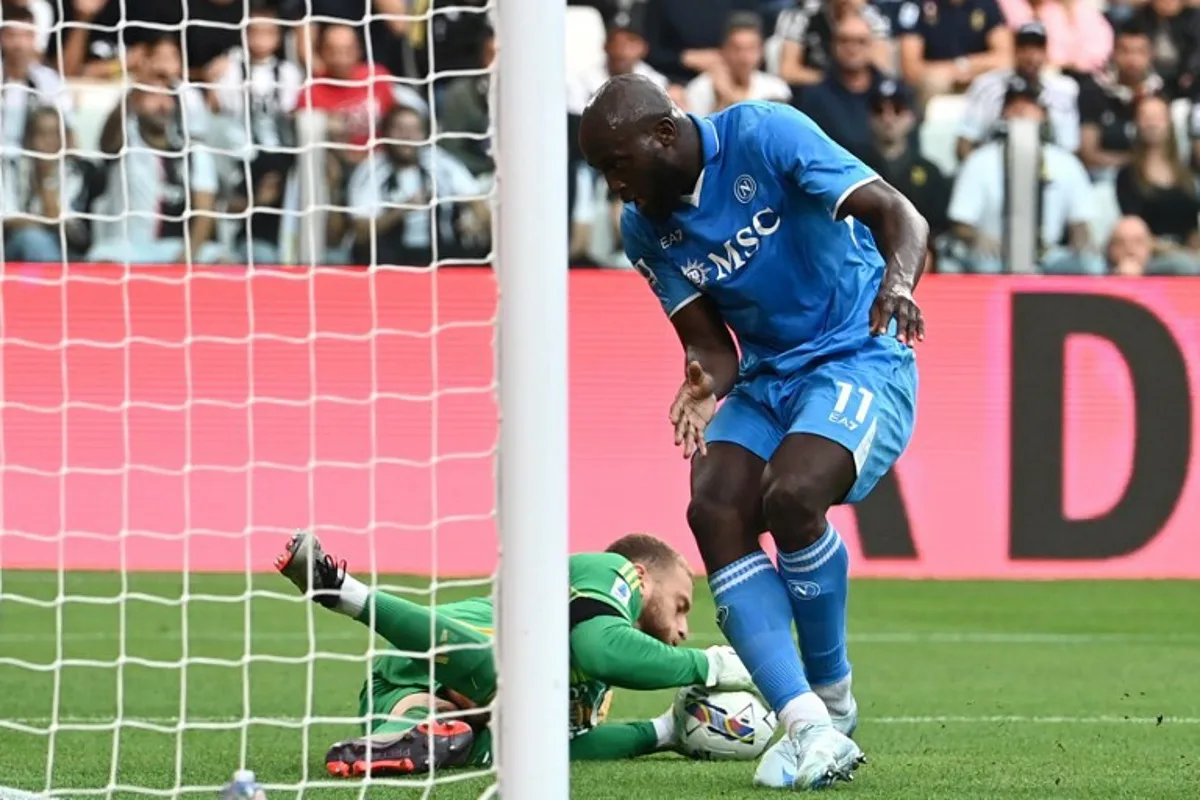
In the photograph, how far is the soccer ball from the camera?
5.52 m

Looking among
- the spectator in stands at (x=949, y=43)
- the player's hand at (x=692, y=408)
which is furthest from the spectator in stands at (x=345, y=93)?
the player's hand at (x=692, y=408)

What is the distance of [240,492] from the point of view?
1017cm

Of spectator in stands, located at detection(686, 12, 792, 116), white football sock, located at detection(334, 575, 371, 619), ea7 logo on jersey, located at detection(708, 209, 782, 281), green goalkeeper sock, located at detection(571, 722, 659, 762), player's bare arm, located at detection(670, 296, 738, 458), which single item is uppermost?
spectator in stands, located at detection(686, 12, 792, 116)

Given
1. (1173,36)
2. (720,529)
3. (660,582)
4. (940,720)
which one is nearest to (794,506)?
(720,529)

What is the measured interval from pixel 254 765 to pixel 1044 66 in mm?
8172

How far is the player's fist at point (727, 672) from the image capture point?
5.38 metres

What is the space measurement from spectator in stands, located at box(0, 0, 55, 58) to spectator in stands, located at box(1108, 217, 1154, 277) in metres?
5.87

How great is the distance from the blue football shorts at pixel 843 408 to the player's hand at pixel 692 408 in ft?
0.76

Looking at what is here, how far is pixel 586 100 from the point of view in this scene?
10023mm

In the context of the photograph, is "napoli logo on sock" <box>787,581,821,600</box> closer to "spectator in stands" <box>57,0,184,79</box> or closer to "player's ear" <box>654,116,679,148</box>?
"player's ear" <box>654,116,679,148</box>

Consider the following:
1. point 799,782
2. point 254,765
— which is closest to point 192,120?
point 254,765

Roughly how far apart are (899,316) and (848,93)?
750 centimetres

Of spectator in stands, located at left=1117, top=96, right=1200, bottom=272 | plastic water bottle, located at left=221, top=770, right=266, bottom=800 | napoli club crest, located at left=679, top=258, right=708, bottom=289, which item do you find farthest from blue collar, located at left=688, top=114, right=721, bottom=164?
spectator in stands, located at left=1117, top=96, right=1200, bottom=272

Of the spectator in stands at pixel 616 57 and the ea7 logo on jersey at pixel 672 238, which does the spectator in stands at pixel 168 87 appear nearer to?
the spectator in stands at pixel 616 57
